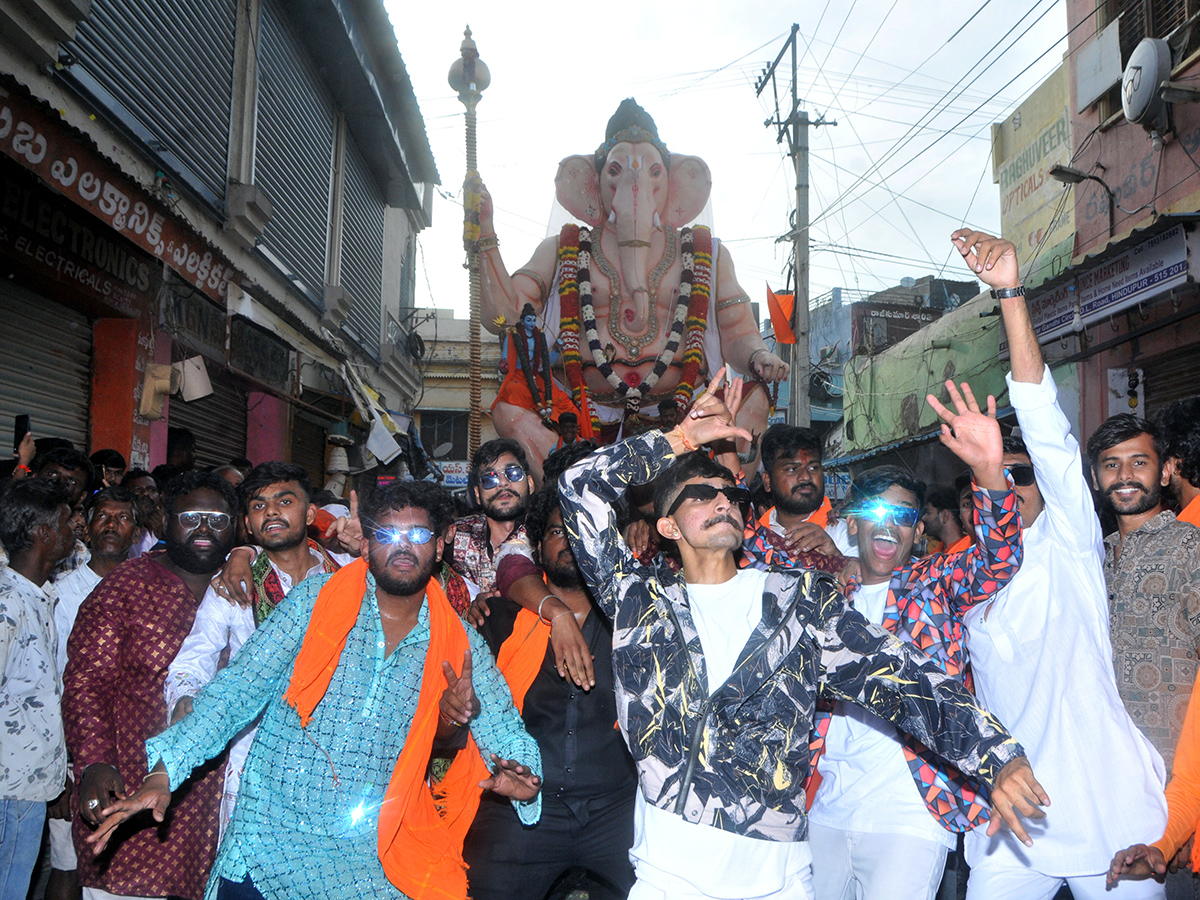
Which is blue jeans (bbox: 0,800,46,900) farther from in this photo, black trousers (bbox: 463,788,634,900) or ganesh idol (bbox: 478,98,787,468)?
ganesh idol (bbox: 478,98,787,468)

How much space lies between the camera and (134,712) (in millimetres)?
3238

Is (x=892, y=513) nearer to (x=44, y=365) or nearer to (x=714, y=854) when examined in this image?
(x=714, y=854)

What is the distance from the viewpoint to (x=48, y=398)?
271 inches

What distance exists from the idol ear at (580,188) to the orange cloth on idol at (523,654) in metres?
2.66

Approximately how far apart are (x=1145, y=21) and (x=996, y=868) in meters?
10.3

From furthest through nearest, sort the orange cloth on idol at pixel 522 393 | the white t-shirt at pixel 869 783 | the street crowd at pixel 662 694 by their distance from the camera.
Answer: the orange cloth on idol at pixel 522 393, the white t-shirt at pixel 869 783, the street crowd at pixel 662 694

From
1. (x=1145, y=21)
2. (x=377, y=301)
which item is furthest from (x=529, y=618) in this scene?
(x=377, y=301)

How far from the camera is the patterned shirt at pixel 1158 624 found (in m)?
2.93

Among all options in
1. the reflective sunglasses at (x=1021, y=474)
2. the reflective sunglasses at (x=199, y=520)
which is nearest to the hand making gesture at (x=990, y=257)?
the reflective sunglasses at (x=1021, y=474)

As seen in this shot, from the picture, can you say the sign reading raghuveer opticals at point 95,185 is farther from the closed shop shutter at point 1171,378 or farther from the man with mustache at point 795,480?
the closed shop shutter at point 1171,378

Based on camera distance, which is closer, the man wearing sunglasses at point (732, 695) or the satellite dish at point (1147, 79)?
the man wearing sunglasses at point (732, 695)

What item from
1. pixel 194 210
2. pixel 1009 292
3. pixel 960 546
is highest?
pixel 194 210

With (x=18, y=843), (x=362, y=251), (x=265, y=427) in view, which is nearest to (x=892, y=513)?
(x=18, y=843)

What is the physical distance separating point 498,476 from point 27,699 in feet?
6.41
